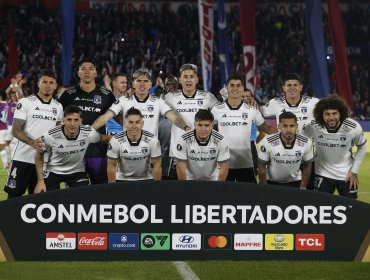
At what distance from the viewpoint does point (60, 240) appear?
21.3 feet

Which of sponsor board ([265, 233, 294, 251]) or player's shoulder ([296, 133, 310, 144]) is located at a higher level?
player's shoulder ([296, 133, 310, 144])

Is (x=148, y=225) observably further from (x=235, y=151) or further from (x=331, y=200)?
(x=235, y=151)

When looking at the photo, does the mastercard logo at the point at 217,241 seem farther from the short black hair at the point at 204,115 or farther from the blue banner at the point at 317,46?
the blue banner at the point at 317,46

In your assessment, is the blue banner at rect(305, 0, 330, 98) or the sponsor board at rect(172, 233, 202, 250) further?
the blue banner at rect(305, 0, 330, 98)

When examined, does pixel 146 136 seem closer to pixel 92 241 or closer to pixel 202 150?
pixel 202 150

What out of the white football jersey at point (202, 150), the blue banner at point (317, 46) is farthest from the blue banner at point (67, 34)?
the white football jersey at point (202, 150)

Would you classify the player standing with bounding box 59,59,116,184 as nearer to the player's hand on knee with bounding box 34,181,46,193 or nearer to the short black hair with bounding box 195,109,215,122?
the player's hand on knee with bounding box 34,181,46,193

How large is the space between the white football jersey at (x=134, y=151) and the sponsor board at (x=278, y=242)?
1.67 metres

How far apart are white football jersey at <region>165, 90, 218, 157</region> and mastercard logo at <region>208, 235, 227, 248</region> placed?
2043 millimetres

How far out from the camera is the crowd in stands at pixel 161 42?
95.9 feet

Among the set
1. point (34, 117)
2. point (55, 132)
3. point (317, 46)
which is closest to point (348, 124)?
point (55, 132)

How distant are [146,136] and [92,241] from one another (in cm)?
162

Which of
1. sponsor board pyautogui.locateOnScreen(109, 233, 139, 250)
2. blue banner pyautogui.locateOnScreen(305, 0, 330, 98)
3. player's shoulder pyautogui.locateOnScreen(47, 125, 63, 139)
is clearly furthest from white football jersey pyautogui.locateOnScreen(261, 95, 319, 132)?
blue banner pyautogui.locateOnScreen(305, 0, 330, 98)

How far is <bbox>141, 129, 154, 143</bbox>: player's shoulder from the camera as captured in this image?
7.84 meters
